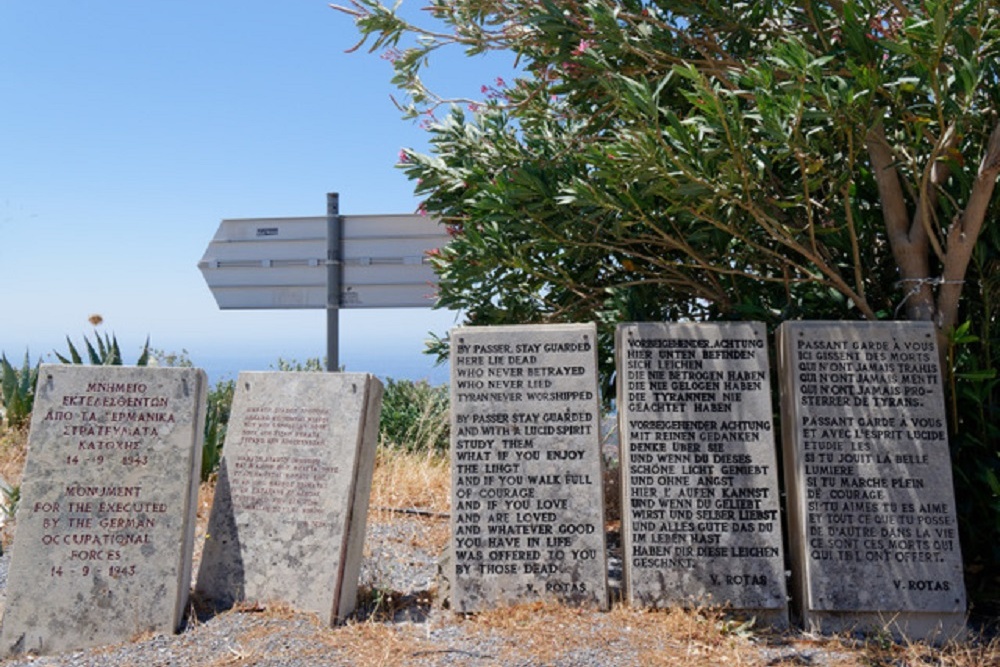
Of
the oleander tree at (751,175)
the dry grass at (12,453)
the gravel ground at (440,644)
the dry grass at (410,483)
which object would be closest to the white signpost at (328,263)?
the dry grass at (410,483)

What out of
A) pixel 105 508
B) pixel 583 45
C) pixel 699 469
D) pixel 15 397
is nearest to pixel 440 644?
pixel 699 469

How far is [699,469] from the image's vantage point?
4793 millimetres

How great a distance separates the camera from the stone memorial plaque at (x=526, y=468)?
4.77 metres

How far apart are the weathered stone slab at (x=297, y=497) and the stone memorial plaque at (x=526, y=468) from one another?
1.87 feet

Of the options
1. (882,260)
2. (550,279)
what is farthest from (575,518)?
(882,260)

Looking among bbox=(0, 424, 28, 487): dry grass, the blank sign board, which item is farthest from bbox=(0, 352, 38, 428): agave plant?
the blank sign board

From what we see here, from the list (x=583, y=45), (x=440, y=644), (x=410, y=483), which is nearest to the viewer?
(x=440, y=644)

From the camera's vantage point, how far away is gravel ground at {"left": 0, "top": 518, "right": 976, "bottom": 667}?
410cm

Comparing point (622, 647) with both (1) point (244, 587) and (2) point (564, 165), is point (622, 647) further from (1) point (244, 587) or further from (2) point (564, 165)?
(2) point (564, 165)

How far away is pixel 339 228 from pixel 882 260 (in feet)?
16.4

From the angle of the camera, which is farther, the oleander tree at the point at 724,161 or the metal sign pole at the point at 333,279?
the metal sign pole at the point at 333,279

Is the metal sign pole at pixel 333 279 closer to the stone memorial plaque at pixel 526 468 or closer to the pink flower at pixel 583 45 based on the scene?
the stone memorial plaque at pixel 526 468

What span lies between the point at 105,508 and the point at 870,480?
13.8 feet

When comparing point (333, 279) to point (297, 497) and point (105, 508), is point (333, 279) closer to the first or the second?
point (297, 497)
